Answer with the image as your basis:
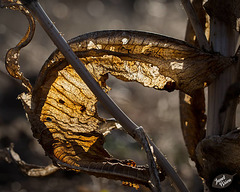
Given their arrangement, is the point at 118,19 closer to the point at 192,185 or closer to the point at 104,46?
the point at 192,185

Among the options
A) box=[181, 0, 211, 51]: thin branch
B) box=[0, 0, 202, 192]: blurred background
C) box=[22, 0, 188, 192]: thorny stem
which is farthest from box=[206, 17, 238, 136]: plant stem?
box=[0, 0, 202, 192]: blurred background

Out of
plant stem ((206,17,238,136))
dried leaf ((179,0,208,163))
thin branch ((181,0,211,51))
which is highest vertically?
thin branch ((181,0,211,51))

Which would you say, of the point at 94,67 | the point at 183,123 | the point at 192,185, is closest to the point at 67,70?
the point at 94,67

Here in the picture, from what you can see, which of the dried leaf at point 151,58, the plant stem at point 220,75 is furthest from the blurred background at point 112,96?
the plant stem at point 220,75

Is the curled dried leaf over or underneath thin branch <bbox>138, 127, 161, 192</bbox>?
over

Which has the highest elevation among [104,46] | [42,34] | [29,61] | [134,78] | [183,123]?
[42,34]

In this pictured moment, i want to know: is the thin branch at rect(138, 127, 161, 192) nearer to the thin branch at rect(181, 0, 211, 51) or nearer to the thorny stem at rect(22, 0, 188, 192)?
the thorny stem at rect(22, 0, 188, 192)

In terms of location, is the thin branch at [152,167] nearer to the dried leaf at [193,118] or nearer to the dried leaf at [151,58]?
the dried leaf at [151,58]
